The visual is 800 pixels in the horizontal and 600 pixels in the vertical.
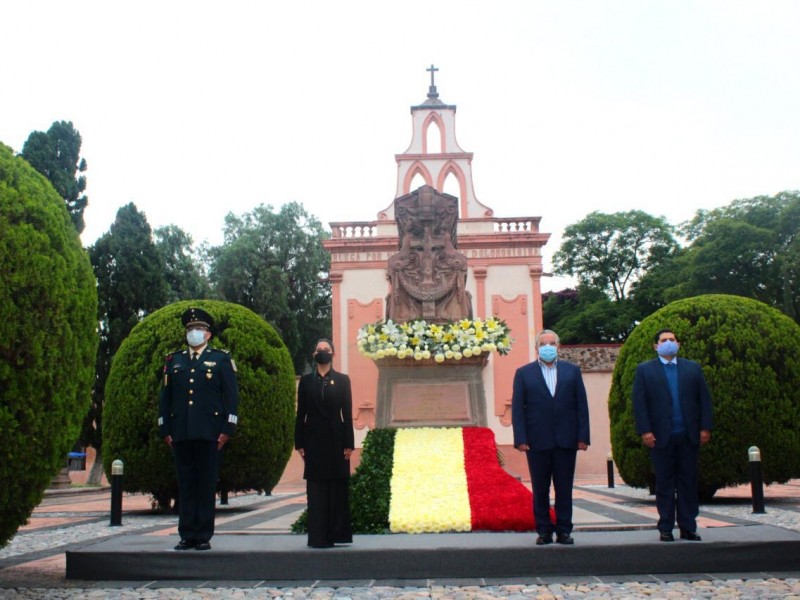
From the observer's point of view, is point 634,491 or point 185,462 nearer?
point 185,462

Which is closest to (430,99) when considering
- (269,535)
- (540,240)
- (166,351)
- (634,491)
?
(540,240)

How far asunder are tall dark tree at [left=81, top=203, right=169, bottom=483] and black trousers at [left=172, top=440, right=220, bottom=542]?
2102 centimetres

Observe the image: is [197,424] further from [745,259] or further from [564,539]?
[745,259]

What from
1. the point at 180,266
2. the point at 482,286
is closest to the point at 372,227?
the point at 482,286

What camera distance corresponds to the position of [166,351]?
12.6 metres

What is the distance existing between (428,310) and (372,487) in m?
3.20

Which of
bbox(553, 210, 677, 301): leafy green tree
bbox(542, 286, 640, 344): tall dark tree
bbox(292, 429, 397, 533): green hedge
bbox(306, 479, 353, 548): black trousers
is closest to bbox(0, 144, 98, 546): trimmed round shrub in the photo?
bbox(306, 479, 353, 548): black trousers

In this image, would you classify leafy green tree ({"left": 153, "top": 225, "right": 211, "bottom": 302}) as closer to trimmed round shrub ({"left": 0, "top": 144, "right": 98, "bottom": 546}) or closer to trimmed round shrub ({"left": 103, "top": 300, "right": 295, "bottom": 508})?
trimmed round shrub ({"left": 103, "top": 300, "right": 295, "bottom": 508})

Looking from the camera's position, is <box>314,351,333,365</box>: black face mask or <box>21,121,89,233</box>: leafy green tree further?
<box>21,121,89,233</box>: leafy green tree

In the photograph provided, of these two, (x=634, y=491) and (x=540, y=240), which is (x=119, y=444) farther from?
(x=540, y=240)

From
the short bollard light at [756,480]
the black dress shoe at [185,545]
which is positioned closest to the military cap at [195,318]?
the black dress shoe at [185,545]

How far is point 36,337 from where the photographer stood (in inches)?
220

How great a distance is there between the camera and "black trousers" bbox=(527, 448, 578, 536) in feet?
21.4

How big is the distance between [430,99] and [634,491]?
21437mm
